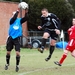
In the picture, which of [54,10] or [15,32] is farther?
[54,10]

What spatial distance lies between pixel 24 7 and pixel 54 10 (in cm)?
2818

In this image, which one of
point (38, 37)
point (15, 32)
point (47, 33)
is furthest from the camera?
point (38, 37)

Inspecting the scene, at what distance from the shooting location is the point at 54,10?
1644 inches

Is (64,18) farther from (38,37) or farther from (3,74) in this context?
(3,74)

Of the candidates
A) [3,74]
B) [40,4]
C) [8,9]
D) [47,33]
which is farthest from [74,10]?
[3,74]

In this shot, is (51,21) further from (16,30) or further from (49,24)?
(16,30)

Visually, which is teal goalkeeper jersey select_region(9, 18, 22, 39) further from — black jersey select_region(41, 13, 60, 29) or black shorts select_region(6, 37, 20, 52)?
black jersey select_region(41, 13, 60, 29)

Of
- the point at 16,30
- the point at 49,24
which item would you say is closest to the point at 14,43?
the point at 16,30

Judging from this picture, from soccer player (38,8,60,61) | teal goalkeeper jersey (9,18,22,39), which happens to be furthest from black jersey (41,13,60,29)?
teal goalkeeper jersey (9,18,22,39)

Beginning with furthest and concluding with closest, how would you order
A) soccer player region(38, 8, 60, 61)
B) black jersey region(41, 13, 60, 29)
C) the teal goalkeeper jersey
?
black jersey region(41, 13, 60, 29), soccer player region(38, 8, 60, 61), the teal goalkeeper jersey

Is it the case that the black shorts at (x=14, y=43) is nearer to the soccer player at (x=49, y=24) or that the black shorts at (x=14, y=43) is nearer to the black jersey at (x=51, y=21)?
the soccer player at (x=49, y=24)

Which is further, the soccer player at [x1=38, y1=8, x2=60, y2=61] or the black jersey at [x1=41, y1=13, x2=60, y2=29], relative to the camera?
the black jersey at [x1=41, y1=13, x2=60, y2=29]

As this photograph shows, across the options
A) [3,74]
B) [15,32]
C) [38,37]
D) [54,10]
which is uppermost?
[15,32]

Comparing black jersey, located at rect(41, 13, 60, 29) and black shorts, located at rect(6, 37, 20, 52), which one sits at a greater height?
black jersey, located at rect(41, 13, 60, 29)
